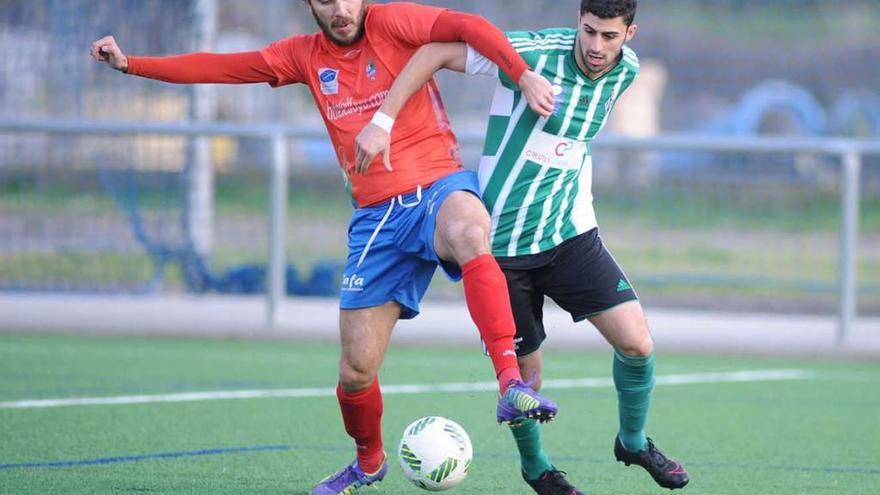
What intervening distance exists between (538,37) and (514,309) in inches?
40.4

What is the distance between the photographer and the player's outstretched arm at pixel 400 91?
16.3 feet

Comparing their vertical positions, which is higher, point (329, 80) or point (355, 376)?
point (329, 80)

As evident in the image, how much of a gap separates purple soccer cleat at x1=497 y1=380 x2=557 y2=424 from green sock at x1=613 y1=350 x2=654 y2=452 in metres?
0.86

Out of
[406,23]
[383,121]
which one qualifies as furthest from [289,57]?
[383,121]

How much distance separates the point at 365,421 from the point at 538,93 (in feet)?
4.72

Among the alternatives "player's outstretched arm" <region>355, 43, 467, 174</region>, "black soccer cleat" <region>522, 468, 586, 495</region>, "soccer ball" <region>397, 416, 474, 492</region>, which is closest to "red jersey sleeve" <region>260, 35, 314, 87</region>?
"player's outstretched arm" <region>355, 43, 467, 174</region>

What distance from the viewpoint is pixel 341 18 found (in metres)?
5.15

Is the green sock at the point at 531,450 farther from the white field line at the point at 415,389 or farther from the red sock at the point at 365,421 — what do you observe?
the white field line at the point at 415,389

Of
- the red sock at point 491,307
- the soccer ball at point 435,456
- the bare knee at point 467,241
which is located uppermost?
the bare knee at point 467,241

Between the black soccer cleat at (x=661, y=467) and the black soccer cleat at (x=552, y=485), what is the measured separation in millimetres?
257

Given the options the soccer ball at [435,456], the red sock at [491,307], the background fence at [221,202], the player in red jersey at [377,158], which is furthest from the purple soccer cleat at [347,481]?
the background fence at [221,202]

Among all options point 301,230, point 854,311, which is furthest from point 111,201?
point 854,311

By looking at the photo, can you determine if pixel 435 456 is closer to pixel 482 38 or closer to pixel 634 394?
pixel 634 394

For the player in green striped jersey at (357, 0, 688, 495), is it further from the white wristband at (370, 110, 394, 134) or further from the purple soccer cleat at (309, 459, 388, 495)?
the purple soccer cleat at (309, 459, 388, 495)
